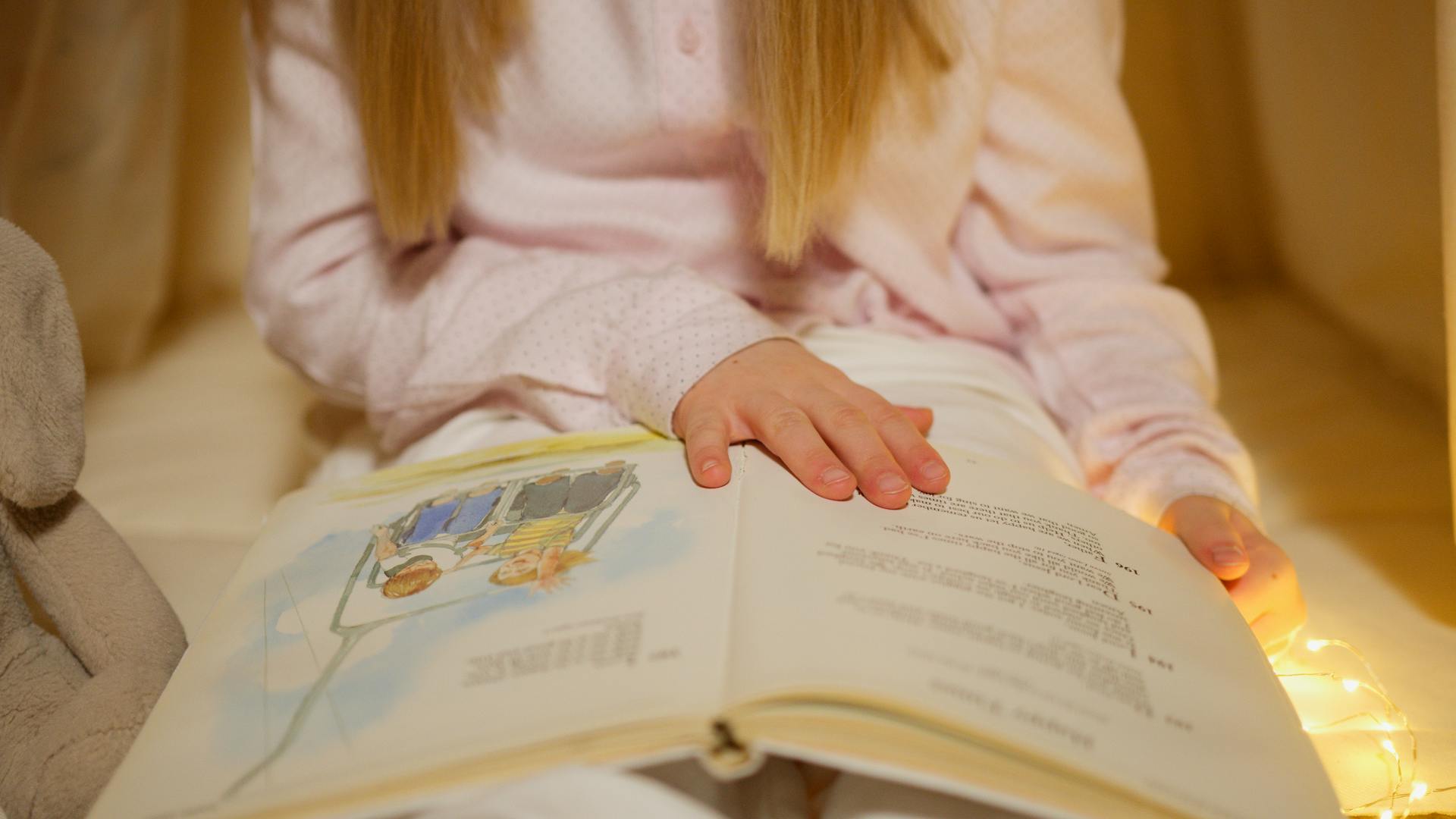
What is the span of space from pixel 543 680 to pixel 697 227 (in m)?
0.38

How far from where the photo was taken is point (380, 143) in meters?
0.60

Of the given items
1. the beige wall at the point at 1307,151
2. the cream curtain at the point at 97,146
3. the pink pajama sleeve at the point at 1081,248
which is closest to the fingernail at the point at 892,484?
the pink pajama sleeve at the point at 1081,248

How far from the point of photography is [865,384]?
62cm

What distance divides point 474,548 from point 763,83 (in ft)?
0.96

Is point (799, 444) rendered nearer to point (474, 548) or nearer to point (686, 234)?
point (474, 548)

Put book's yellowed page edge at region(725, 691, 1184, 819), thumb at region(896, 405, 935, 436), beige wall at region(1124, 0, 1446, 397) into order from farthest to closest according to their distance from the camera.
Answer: beige wall at region(1124, 0, 1446, 397) < thumb at region(896, 405, 935, 436) < book's yellowed page edge at region(725, 691, 1184, 819)

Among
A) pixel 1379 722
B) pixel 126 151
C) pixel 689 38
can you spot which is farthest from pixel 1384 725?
pixel 126 151

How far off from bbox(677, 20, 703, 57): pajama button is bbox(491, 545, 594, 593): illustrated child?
0.32 meters

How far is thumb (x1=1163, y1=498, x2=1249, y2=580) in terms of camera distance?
0.47 meters

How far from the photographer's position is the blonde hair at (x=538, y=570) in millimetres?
390

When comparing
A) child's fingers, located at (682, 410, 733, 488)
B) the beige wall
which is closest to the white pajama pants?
child's fingers, located at (682, 410, 733, 488)

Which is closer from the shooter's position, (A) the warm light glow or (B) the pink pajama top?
(A) the warm light glow

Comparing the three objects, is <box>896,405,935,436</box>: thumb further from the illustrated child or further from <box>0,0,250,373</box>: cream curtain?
<box>0,0,250,373</box>: cream curtain

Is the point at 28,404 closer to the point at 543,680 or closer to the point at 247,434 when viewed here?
the point at 543,680
